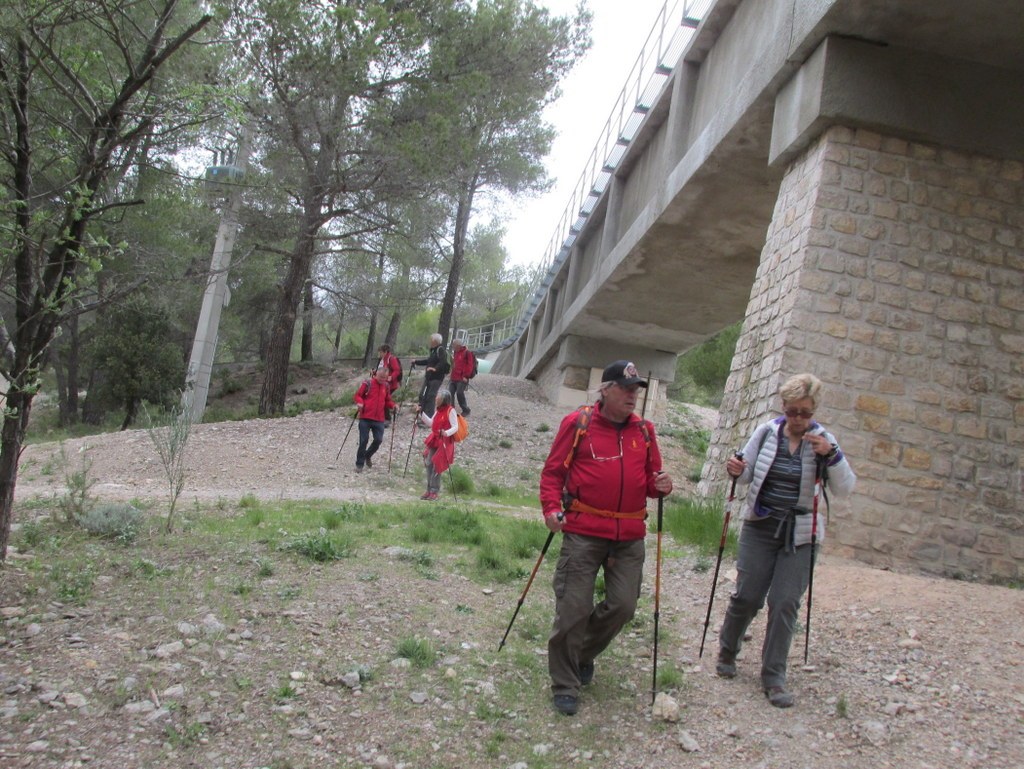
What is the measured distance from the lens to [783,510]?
4.34 metres

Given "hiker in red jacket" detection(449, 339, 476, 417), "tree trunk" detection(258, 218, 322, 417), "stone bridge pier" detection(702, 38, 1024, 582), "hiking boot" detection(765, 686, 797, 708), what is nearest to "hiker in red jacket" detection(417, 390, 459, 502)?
"stone bridge pier" detection(702, 38, 1024, 582)

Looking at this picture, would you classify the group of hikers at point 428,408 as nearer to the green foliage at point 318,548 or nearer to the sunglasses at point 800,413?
the green foliage at point 318,548

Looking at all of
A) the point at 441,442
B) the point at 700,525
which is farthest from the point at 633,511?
the point at 441,442

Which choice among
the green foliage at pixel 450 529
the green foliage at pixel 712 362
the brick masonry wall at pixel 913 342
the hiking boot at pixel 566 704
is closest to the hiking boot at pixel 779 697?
the hiking boot at pixel 566 704

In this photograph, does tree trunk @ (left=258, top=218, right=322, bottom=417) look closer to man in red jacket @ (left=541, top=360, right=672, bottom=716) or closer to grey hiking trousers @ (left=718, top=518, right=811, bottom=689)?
man in red jacket @ (left=541, top=360, right=672, bottom=716)

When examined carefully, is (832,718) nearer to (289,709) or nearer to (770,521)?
(770,521)

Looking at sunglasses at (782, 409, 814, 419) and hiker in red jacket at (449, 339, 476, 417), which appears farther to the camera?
hiker in red jacket at (449, 339, 476, 417)

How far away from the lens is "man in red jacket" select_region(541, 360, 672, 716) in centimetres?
427

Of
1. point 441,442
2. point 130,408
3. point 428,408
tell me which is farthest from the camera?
point 130,408

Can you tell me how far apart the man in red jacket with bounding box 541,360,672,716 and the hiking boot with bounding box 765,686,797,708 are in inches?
33.4

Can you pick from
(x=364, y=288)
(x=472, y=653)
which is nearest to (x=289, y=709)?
(x=472, y=653)

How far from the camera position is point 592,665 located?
4602 mm

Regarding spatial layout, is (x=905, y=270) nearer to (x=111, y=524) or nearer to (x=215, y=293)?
(x=111, y=524)

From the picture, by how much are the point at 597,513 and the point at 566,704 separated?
0.99 meters
